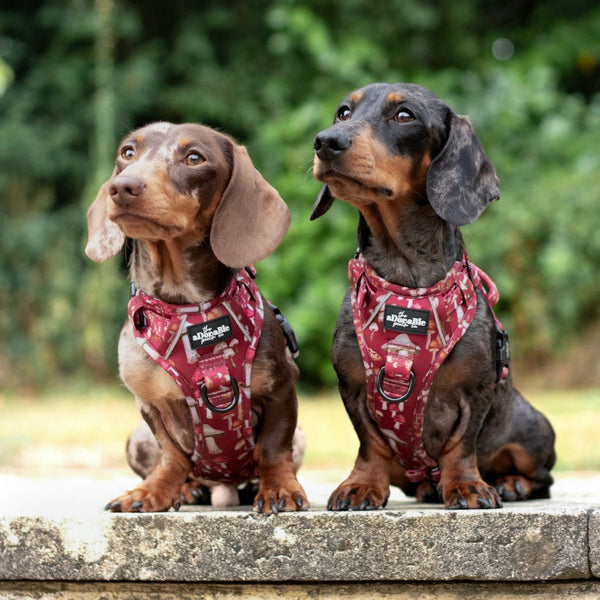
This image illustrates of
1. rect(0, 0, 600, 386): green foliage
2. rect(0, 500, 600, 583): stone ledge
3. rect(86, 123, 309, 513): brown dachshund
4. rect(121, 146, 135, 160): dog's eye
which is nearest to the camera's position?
rect(0, 500, 600, 583): stone ledge

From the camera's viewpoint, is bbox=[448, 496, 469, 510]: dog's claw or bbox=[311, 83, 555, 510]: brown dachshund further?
bbox=[311, 83, 555, 510]: brown dachshund

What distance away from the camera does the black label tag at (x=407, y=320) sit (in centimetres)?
309

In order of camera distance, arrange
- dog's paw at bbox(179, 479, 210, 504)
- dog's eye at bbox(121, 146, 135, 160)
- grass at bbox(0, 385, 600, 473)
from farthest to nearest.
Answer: grass at bbox(0, 385, 600, 473) → dog's paw at bbox(179, 479, 210, 504) → dog's eye at bbox(121, 146, 135, 160)

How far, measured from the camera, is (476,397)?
3176 millimetres

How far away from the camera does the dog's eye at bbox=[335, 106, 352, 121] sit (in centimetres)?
339

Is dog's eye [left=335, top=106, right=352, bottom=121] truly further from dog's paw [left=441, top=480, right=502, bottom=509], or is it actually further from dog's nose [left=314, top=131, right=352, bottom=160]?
dog's paw [left=441, top=480, right=502, bottom=509]

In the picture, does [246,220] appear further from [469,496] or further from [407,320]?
[469,496]

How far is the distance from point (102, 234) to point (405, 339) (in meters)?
1.18

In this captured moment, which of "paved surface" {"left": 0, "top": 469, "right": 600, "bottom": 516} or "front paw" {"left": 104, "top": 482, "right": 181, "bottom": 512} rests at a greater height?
"paved surface" {"left": 0, "top": 469, "right": 600, "bottom": 516}

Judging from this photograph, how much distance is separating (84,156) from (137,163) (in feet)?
32.4

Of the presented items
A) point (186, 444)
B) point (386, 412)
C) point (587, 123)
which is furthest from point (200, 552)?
point (587, 123)

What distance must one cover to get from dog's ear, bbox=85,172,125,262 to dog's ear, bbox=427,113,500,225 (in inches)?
44.7

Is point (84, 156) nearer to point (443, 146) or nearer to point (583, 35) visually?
point (583, 35)

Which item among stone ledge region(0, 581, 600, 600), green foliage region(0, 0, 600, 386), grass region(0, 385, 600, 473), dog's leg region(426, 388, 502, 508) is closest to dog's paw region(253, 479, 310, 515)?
stone ledge region(0, 581, 600, 600)
